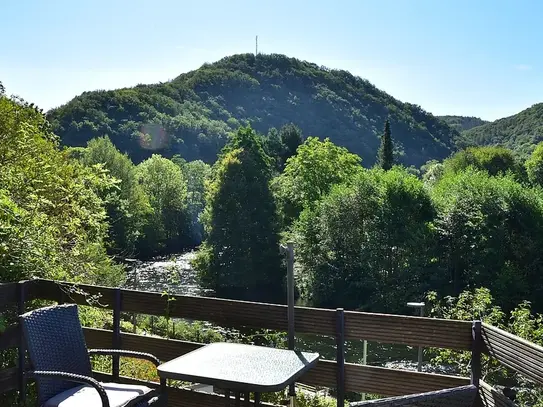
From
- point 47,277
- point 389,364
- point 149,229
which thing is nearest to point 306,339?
point 389,364

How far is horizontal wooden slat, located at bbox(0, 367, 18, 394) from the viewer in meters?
4.07

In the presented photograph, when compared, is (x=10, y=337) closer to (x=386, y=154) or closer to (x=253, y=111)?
(x=386, y=154)

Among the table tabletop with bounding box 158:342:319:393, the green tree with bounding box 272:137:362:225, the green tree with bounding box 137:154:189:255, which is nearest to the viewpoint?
the table tabletop with bounding box 158:342:319:393

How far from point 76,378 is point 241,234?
2788 centimetres

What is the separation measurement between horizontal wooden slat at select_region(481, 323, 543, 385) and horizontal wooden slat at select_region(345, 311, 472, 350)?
5.8 inches

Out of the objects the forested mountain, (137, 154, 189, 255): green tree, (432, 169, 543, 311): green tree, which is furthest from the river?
the forested mountain

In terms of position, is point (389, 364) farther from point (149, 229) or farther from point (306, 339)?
point (149, 229)

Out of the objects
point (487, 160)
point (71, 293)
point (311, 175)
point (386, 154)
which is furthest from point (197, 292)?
point (487, 160)

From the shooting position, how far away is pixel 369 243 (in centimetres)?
2650

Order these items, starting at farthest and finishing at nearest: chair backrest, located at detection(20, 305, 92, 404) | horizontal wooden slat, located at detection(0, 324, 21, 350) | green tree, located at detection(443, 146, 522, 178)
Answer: green tree, located at detection(443, 146, 522, 178), horizontal wooden slat, located at detection(0, 324, 21, 350), chair backrest, located at detection(20, 305, 92, 404)

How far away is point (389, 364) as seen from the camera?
54.8 feet

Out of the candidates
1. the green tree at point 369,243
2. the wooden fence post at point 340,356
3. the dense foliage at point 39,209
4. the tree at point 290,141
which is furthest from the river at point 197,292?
the tree at point 290,141

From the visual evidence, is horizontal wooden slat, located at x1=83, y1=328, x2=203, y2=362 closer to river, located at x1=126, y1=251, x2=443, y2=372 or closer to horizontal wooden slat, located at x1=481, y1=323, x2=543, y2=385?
river, located at x1=126, y1=251, x2=443, y2=372

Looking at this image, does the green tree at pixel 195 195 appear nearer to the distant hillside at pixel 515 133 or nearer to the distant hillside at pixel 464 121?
the distant hillside at pixel 515 133
